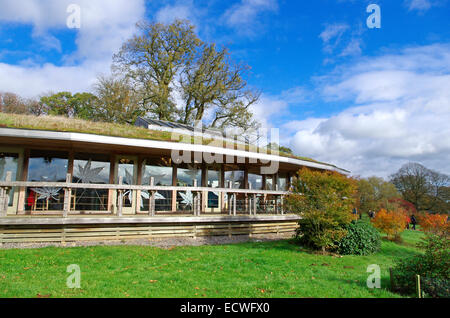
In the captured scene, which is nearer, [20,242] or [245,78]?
[20,242]

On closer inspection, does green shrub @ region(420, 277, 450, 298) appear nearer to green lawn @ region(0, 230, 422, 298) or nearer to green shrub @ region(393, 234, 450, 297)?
green shrub @ region(393, 234, 450, 297)

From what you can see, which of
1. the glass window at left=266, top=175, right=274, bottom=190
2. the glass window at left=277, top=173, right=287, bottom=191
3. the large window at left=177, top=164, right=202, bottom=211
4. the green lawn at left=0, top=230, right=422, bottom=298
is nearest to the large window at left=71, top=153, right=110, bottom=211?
the large window at left=177, top=164, right=202, bottom=211

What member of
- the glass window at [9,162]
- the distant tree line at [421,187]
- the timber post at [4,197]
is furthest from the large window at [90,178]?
the distant tree line at [421,187]

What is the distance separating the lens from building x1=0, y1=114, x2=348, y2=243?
29.6ft

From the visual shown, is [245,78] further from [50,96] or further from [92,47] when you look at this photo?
[50,96]

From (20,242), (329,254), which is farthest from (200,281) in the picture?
(20,242)

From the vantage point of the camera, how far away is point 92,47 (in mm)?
12695

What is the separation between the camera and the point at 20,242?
28.4 ft

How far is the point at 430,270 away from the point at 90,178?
1177 cm

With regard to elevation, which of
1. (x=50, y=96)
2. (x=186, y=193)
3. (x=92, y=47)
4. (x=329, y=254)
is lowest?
(x=329, y=254)
